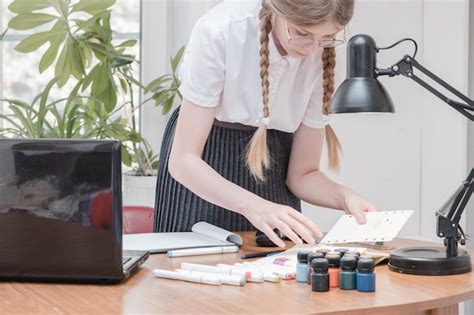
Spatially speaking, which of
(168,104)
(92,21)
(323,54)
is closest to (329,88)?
(323,54)

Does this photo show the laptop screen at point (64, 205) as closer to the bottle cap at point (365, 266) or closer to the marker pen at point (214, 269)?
the marker pen at point (214, 269)

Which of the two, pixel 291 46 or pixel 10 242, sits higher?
pixel 291 46

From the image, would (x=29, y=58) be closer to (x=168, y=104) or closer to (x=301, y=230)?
(x=168, y=104)

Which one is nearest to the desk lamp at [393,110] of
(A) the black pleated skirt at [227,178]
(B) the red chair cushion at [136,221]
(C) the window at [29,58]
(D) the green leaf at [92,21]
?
(A) the black pleated skirt at [227,178]

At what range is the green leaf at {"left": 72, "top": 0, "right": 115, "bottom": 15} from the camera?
3193 millimetres

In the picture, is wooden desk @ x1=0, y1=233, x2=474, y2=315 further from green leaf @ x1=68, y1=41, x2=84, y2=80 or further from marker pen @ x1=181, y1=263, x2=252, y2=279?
green leaf @ x1=68, y1=41, x2=84, y2=80

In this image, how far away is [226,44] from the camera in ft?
6.46

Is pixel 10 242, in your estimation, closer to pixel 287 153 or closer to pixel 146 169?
pixel 287 153

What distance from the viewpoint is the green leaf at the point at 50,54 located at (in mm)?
3236

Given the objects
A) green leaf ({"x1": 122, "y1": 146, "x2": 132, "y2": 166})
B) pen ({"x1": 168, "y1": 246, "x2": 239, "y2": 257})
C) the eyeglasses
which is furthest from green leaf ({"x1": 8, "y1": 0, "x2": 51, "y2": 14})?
pen ({"x1": 168, "y1": 246, "x2": 239, "y2": 257})

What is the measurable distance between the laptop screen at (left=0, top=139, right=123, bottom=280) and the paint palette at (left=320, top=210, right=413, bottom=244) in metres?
0.52

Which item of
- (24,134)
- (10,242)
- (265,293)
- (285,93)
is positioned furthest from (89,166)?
(24,134)

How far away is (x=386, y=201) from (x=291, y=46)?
1.43m

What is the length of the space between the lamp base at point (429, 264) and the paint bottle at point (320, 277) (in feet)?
0.75
